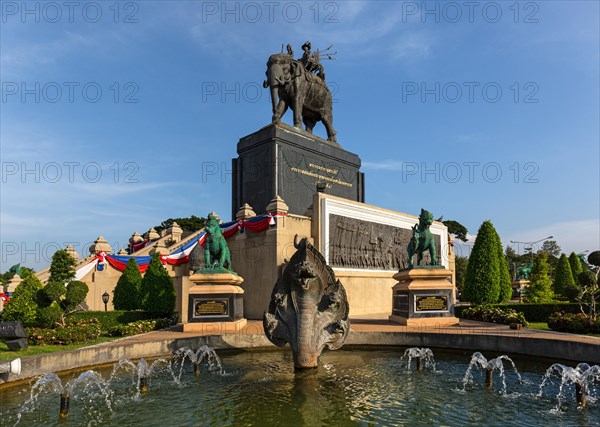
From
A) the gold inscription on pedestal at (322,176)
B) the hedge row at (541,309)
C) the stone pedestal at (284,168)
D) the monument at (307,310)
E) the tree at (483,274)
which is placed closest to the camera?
the monument at (307,310)

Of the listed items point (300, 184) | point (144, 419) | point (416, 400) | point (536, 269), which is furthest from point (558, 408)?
point (536, 269)

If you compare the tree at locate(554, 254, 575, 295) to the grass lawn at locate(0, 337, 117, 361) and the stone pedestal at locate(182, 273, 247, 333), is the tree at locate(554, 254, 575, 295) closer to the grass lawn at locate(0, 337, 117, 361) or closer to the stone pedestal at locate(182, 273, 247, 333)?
the stone pedestal at locate(182, 273, 247, 333)

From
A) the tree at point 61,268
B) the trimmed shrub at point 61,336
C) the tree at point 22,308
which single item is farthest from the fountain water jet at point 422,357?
the tree at point 61,268

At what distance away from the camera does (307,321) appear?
9320 millimetres

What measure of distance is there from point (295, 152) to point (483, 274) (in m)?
11.6

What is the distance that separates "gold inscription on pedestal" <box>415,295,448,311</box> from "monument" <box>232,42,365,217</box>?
9020mm

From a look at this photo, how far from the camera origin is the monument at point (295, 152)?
78.8 feet

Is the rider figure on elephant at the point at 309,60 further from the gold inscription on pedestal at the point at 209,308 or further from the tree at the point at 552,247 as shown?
the tree at the point at 552,247

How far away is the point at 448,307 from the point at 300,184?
37.0 feet

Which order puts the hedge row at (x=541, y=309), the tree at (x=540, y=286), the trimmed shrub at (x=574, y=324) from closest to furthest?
the trimmed shrub at (x=574, y=324) → the hedge row at (x=541, y=309) → the tree at (x=540, y=286)

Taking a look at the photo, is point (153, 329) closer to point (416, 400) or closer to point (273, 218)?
point (273, 218)

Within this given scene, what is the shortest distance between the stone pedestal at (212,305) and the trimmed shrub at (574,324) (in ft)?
35.4

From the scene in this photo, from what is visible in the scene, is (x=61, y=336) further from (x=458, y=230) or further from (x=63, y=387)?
(x=458, y=230)

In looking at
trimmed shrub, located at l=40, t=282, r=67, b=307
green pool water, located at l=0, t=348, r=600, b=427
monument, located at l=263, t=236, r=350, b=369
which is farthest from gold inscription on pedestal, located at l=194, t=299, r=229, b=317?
monument, located at l=263, t=236, r=350, b=369
